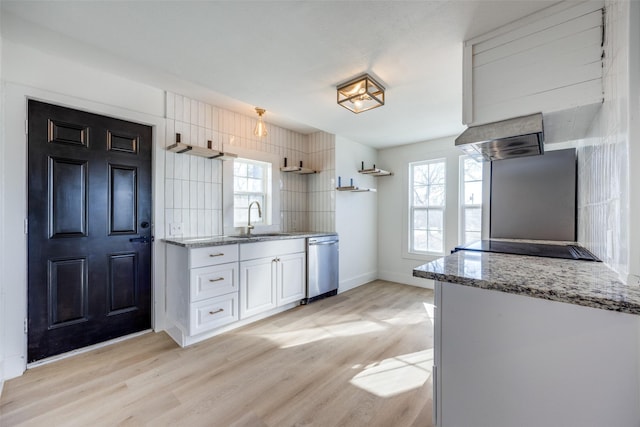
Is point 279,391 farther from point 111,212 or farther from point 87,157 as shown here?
point 87,157

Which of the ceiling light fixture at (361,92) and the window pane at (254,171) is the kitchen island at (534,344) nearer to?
the ceiling light fixture at (361,92)

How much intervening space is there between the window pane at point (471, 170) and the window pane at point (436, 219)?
63 centimetres

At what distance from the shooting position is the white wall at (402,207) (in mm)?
3912

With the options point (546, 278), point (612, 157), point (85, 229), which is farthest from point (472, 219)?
point (85, 229)

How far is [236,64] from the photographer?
1985 millimetres

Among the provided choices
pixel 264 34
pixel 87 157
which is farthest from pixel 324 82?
pixel 87 157

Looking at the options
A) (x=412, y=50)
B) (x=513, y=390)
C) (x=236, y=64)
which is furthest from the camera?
(x=236, y=64)

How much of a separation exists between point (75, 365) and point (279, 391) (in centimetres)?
165

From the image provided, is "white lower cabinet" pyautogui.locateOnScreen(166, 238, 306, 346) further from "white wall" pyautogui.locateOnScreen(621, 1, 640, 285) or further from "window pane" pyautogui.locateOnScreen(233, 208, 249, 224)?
"white wall" pyautogui.locateOnScreen(621, 1, 640, 285)

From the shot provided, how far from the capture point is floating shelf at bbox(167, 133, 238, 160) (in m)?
2.58

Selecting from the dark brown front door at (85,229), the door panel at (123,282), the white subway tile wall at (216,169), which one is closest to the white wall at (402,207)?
the white subway tile wall at (216,169)

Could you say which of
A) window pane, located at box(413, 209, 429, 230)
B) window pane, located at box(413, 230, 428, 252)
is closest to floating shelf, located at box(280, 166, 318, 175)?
window pane, located at box(413, 209, 429, 230)

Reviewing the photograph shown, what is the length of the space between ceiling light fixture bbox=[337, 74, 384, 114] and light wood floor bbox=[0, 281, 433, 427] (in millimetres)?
2190

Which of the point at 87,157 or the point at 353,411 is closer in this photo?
the point at 353,411
